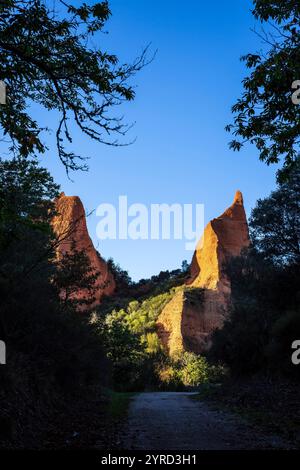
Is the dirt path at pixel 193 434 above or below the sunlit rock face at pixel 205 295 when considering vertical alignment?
below

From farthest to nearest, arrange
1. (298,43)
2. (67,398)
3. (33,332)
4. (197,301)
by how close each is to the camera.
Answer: (197,301), (67,398), (33,332), (298,43)

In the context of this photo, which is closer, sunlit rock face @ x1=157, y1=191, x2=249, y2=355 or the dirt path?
the dirt path

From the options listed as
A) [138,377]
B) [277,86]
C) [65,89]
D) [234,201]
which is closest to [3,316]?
[65,89]

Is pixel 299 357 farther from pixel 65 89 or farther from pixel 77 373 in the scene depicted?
pixel 65 89

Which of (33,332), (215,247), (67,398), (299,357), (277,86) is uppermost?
(215,247)

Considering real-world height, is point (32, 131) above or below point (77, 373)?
above

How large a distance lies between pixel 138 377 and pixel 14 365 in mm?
36857

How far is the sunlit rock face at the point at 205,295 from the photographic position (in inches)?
2426

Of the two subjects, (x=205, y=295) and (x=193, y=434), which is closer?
(x=193, y=434)

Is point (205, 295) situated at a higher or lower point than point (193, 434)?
higher

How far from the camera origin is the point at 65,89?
7844mm

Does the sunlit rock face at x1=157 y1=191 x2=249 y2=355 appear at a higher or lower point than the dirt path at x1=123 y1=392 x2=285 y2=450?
higher

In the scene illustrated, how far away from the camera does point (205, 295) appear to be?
65.7 metres

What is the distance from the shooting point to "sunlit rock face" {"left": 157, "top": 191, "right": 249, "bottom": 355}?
61625mm
